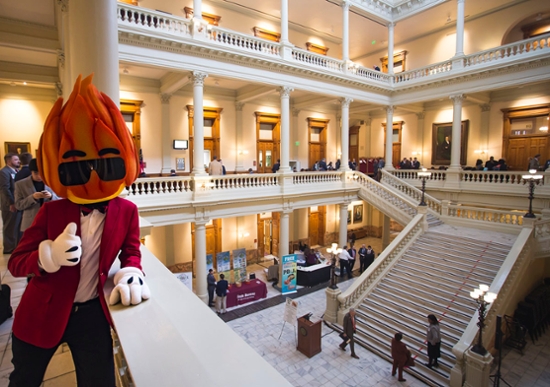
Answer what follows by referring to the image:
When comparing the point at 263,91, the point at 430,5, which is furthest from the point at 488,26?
the point at 263,91

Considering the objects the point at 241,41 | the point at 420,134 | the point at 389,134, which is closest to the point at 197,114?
the point at 241,41

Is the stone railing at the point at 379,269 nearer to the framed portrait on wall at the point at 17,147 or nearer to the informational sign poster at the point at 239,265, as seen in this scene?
the informational sign poster at the point at 239,265

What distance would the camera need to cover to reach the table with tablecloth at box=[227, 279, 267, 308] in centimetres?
1284

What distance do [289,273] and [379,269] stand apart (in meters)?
3.80

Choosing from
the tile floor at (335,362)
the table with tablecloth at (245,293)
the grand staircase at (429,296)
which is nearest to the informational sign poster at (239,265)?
the table with tablecloth at (245,293)

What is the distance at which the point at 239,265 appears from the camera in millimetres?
14164

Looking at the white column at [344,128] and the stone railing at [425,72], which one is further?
the white column at [344,128]

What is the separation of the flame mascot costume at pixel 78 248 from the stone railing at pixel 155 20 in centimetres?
1046

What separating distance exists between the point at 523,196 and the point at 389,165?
22.9 ft

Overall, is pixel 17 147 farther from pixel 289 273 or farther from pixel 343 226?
pixel 343 226

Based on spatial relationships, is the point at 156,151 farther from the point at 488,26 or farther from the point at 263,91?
the point at 488,26

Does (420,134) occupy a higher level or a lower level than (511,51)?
lower

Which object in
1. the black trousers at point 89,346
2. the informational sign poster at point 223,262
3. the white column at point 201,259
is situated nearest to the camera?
the black trousers at point 89,346

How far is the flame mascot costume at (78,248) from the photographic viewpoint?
193 centimetres
